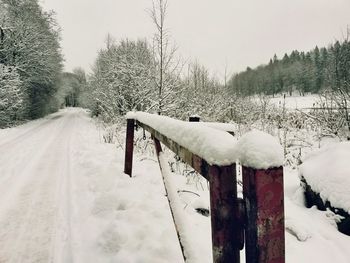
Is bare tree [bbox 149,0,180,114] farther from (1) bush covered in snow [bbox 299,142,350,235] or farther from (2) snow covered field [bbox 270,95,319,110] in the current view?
(1) bush covered in snow [bbox 299,142,350,235]

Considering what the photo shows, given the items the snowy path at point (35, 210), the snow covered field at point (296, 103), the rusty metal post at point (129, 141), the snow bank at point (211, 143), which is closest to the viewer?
the snow bank at point (211, 143)

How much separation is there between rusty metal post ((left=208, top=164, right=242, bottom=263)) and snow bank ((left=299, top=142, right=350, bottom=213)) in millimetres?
2669

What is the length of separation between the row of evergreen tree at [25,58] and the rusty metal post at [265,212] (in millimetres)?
20150

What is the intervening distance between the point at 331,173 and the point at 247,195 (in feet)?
10.2

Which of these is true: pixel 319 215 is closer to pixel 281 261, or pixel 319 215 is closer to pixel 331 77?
pixel 281 261

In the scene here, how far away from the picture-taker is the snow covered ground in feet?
8.31

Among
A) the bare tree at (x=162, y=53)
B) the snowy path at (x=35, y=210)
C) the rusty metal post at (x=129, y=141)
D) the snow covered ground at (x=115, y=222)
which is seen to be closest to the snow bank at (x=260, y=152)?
the snow covered ground at (x=115, y=222)

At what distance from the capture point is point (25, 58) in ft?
74.0

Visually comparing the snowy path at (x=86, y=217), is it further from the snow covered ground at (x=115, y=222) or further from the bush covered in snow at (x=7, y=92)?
the bush covered in snow at (x=7, y=92)

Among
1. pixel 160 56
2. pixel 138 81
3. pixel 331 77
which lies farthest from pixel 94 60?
pixel 331 77

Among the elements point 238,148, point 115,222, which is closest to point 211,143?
point 238,148

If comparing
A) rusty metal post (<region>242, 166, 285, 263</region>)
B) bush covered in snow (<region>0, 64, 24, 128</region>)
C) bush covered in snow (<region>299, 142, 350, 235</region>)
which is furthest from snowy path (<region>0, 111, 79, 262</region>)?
bush covered in snow (<region>0, 64, 24, 128</region>)

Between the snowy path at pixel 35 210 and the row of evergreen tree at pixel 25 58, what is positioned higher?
the row of evergreen tree at pixel 25 58

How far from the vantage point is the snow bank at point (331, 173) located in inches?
127
